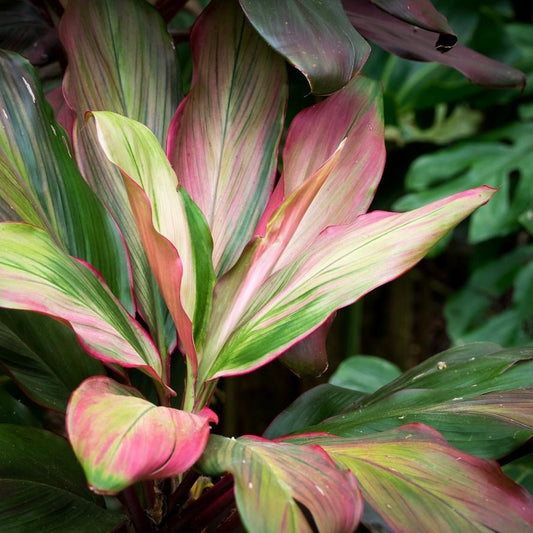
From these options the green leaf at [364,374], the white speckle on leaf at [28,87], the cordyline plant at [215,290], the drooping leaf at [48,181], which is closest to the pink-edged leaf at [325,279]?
the cordyline plant at [215,290]

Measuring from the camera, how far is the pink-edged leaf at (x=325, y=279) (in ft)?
1.56

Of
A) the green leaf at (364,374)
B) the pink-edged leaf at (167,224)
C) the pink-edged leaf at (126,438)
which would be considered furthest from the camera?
the green leaf at (364,374)

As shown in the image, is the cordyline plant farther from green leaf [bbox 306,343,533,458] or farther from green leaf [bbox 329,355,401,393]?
green leaf [bbox 329,355,401,393]

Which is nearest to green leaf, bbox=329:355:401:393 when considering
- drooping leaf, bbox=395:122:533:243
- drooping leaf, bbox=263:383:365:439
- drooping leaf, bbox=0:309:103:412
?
drooping leaf, bbox=395:122:533:243

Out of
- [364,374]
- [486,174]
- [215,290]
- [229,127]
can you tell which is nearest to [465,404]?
[215,290]

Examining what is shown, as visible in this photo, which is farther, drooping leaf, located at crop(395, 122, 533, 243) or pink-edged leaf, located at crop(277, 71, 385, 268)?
drooping leaf, located at crop(395, 122, 533, 243)

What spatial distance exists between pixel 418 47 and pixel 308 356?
34 cm

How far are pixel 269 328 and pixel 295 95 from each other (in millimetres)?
395

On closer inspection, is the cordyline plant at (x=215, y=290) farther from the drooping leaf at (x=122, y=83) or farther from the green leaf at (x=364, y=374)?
the green leaf at (x=364, y=374)

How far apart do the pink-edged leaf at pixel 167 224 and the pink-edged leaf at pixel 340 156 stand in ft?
0.25

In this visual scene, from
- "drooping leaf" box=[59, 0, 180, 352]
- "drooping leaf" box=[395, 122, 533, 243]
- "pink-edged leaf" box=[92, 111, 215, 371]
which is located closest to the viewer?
"pink-edged leaf" box=[92, 111, 215, 371]

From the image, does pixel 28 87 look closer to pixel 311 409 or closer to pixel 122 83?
pixel 122 83

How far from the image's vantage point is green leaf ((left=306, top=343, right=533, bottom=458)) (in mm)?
470

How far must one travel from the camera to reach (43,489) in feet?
1.62
